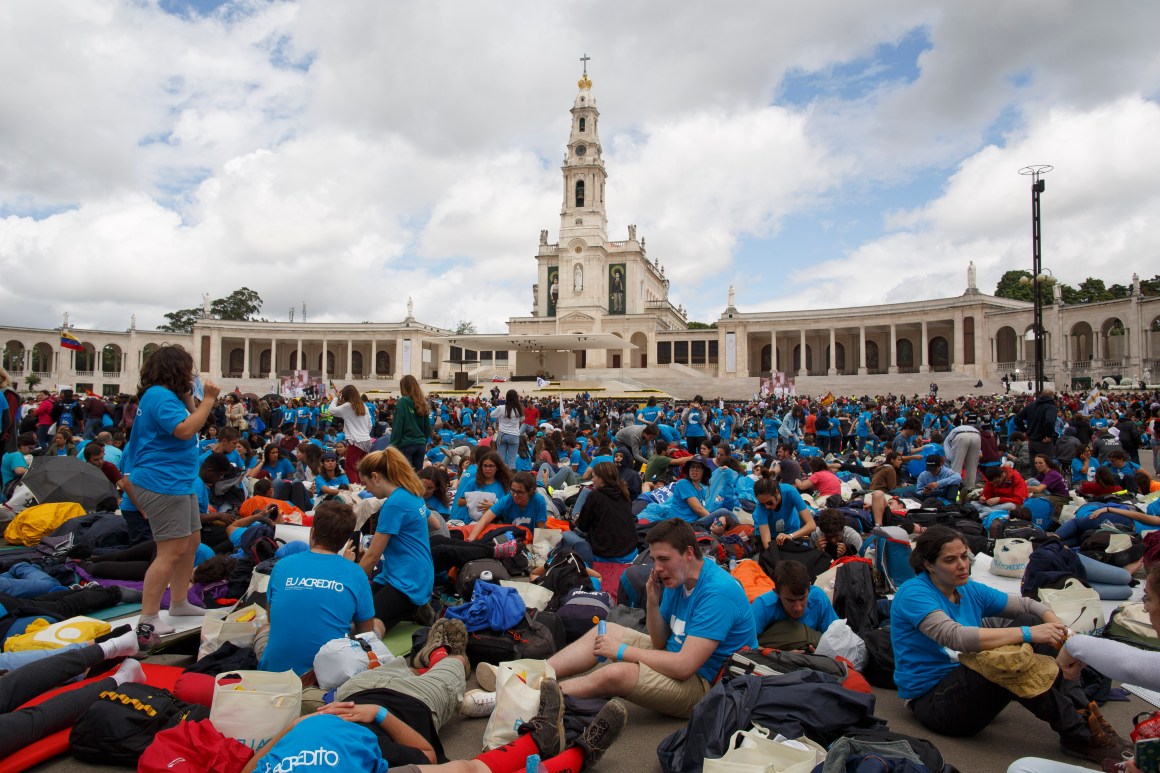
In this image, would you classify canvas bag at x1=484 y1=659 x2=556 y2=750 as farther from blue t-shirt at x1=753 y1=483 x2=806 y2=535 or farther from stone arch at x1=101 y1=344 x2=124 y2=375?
stone arch at x1=101 y1=344 x2=124 y2=375

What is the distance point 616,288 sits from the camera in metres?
58.6

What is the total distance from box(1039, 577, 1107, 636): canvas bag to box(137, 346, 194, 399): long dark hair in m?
5.25

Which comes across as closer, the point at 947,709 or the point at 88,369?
the point at 947,709

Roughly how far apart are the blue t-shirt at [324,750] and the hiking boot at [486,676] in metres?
1.36

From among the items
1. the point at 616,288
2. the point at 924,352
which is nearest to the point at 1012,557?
the point at 924,352

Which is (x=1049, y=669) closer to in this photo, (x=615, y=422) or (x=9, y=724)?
(x=9, y=724)

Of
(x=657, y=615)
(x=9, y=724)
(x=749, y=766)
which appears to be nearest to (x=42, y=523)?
(x=9, y=724)

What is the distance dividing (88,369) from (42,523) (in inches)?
2403

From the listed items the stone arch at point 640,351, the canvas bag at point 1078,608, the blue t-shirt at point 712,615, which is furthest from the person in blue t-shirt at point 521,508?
the stone arch at point 640,351

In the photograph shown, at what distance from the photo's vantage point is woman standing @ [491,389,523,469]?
10.5m

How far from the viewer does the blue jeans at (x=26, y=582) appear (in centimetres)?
485

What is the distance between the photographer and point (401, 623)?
496 cm

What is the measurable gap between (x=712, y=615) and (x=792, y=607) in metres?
0.96

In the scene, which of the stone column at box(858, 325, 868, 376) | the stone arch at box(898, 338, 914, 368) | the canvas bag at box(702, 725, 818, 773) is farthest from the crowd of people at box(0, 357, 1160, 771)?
the stone arch at box(898, 338, 914, 368)
